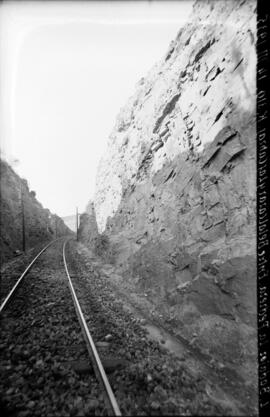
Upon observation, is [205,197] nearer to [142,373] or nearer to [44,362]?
[142,373]

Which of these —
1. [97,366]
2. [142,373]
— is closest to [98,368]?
[97,366]

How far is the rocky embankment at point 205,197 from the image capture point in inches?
178

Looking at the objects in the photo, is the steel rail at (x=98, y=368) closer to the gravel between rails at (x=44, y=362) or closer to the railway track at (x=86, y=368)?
the railway track at (x=86, y=368)

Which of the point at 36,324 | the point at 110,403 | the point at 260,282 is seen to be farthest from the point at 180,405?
the point at 36,324

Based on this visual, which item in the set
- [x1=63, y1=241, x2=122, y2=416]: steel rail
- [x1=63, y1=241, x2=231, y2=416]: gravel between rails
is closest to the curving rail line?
[x1=63, y1=241, x2=122, y2=416]: steel rail

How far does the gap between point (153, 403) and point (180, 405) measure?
1.37ft

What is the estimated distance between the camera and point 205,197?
6.41 metres

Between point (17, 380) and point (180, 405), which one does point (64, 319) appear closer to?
point (17, 380)

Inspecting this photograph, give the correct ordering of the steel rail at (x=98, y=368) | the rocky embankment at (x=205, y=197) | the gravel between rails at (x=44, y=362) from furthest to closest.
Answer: the rocky embankment at (x=205, y=197) → the gravel between rails at (x=44, y=362) → the steel rail at (x=98, y=368)

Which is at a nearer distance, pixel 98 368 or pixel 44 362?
pixel 98 368

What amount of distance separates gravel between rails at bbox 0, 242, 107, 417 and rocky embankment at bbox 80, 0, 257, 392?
8.69ft

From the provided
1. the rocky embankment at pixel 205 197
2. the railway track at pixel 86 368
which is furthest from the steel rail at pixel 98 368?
the rocky embankment at pixel 205 197

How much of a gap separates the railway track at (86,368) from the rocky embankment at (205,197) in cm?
118

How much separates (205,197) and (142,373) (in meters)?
5.03
